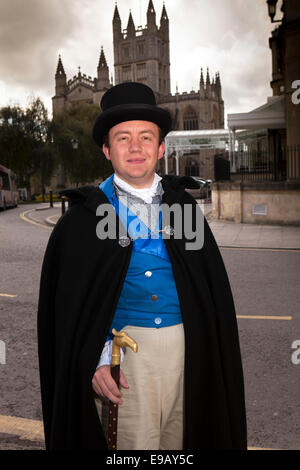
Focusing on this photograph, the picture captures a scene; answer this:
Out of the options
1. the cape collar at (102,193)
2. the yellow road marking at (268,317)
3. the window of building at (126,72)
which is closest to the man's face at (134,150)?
the cape collar at (102,193)

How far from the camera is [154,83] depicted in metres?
84.1

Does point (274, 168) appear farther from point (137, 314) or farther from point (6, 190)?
point (6, 190)

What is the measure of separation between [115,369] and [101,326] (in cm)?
20

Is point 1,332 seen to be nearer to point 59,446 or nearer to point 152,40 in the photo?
point 59,446

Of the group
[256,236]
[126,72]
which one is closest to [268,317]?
[256,236]

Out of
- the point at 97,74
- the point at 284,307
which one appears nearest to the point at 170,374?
the point at 284,307

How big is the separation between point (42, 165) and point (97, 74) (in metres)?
40.0

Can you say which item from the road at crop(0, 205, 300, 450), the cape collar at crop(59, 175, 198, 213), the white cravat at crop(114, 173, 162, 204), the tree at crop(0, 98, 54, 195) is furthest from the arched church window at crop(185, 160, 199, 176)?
the white cravat at crop(114, 173, 162, 204)

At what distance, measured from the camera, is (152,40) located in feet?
275

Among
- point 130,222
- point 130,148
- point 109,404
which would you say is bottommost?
point 109,404

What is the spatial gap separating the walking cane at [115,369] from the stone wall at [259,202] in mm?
14407

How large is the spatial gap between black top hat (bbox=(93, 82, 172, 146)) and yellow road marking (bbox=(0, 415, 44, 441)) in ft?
7.57

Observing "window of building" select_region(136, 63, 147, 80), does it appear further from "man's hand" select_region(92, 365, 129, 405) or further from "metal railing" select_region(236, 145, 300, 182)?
"man's hand" select_region(92, 365, 129, 405)

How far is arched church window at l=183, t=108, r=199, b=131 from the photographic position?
241 feet
